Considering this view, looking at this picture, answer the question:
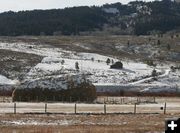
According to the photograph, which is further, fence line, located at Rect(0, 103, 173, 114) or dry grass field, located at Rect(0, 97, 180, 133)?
fence line, located at Rect(0, 103, 173, 114)

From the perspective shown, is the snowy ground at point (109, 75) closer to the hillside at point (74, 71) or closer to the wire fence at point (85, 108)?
the hillside at point (74, 71)

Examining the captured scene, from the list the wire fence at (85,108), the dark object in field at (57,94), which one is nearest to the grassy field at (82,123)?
the wire fence at (85,108)

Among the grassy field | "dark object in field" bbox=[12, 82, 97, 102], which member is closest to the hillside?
"dark object in field" bbox=[12, 82, 97, 102]

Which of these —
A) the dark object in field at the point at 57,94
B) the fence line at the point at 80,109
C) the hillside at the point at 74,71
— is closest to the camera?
the fence line at the point at 80,109

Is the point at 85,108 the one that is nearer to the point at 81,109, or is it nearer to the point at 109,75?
the point at 81,109

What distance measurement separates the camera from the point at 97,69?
10606 centimetres

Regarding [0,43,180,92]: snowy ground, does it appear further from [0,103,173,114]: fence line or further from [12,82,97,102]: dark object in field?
[0,103,173,114]: fence line

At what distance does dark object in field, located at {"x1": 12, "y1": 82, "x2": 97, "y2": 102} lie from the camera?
6012 centimetres

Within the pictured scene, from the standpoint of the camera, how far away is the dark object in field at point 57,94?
6012 cm

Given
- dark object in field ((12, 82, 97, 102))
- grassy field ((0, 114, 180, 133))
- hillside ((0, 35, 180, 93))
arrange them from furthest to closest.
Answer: hillside ((0, 35, 180, 93))
dark object in field ((12, 82, 97, 102))
grassy field ((0, 114, 180, 133))

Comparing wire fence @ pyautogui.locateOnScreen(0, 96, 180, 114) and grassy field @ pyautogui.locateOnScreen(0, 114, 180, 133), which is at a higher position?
grassy field @ pyautogui.locateOnScreen(0, 114, 180, 133)

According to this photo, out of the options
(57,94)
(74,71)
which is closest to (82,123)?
(57,94)

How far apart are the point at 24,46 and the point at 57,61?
117ft

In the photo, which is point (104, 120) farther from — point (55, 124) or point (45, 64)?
point (45, 64)
